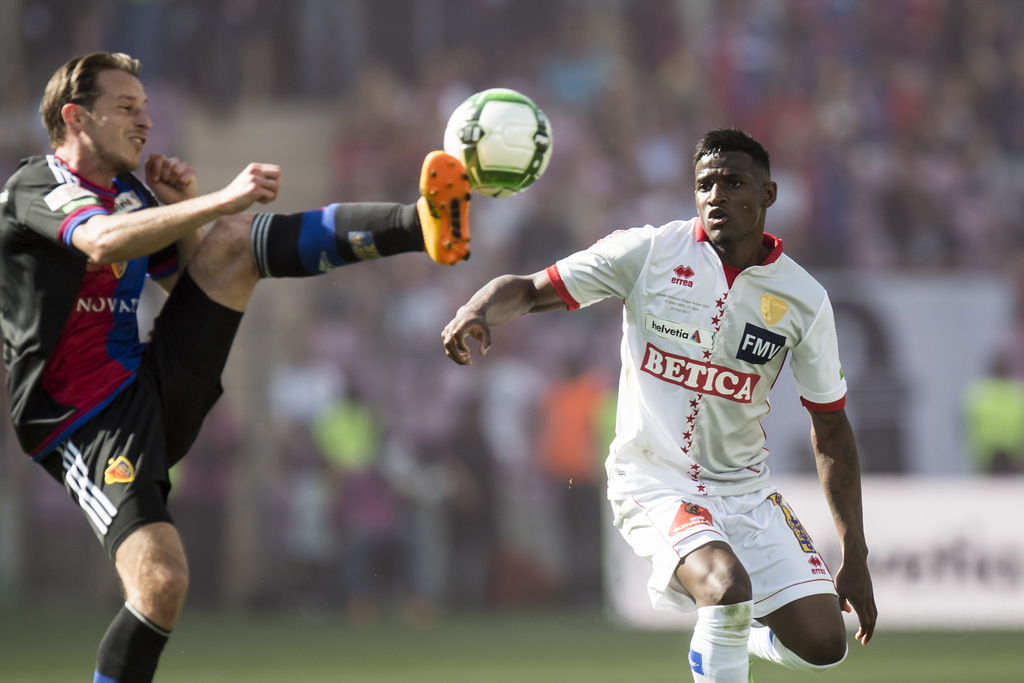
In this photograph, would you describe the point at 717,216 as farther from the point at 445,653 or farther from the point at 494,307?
the point at 445,653

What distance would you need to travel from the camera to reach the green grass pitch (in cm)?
691

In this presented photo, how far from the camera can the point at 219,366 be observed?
4109mm

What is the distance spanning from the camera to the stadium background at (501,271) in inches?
417

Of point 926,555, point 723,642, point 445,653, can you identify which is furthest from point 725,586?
point 926,555

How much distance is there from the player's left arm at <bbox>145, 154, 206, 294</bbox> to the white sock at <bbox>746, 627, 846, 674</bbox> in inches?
99.6

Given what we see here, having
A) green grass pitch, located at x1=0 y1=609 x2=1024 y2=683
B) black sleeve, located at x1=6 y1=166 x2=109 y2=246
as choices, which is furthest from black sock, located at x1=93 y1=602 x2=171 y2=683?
green grass pitch, located at x1=0 y1=609 x2=1024 y2=683

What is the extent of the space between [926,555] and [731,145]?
20.5ft

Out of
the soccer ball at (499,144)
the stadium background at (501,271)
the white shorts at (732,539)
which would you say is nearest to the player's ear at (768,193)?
the soccer ball at (499,144)

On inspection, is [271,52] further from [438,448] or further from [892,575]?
[892,575]

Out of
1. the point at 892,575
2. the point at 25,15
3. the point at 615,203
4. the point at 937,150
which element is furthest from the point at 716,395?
the point at 25,15

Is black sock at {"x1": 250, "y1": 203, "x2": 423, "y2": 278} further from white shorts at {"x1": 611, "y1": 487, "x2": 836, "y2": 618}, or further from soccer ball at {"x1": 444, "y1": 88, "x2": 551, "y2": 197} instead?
white shorts at {"x1": 611, "y1": 487, "x2": 836, "y2": 618}

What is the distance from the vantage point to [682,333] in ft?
13.7

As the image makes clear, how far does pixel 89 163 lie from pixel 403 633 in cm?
593

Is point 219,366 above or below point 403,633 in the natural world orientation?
above
